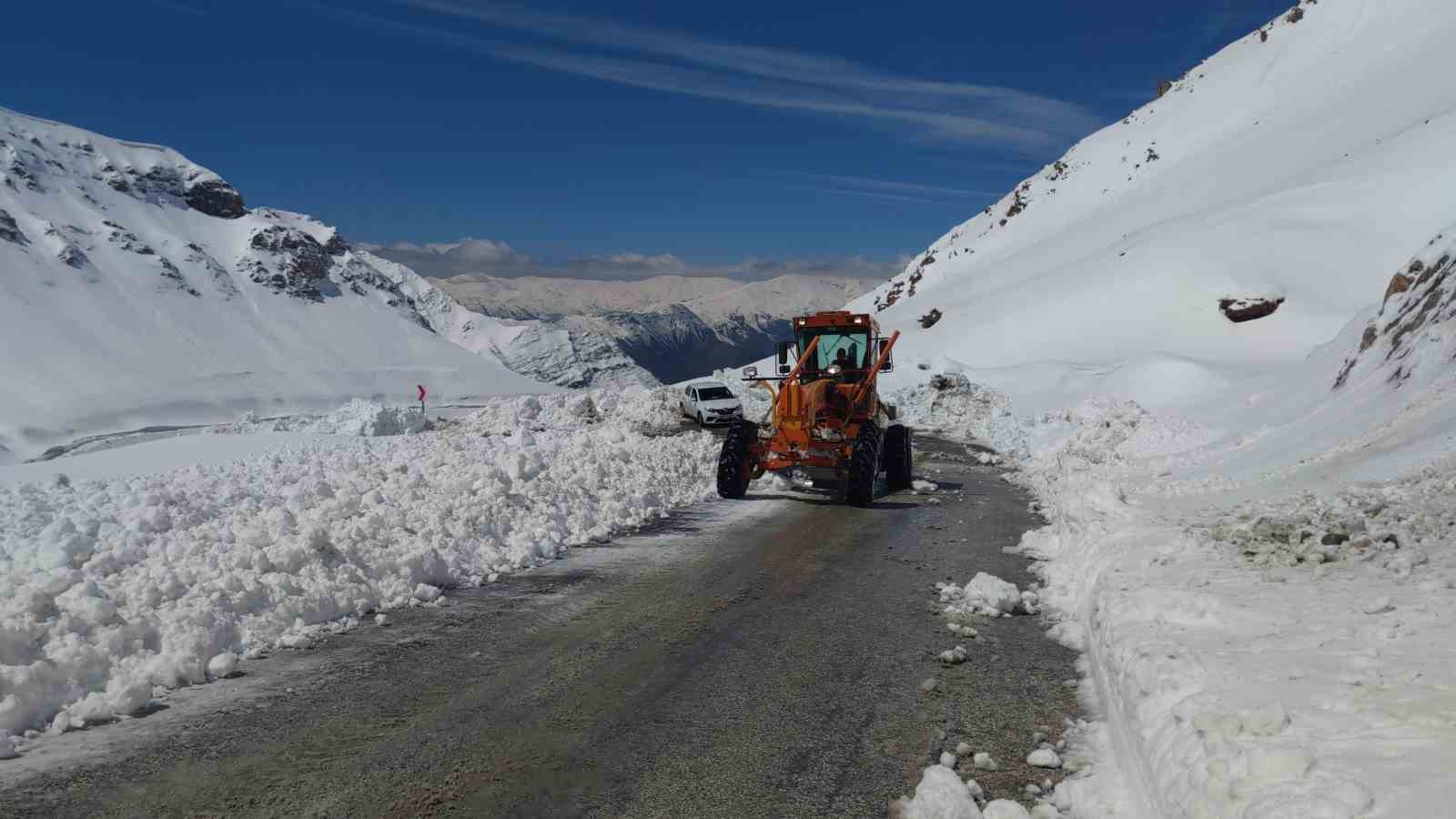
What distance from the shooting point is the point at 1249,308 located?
41125 mm

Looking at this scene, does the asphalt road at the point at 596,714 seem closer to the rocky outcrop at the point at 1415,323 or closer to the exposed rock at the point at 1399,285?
the rocky outcrop at the point at 1415,323

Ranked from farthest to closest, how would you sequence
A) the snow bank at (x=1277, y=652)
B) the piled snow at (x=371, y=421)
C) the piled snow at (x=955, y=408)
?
the piled snow at (x=371, y=421), the piled snow at (x=955, y=408), the snow bank at (x=1277, y=652)

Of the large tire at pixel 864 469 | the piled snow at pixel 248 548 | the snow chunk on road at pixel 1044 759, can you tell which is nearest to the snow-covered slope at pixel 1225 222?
the large tire at pixel 864 469

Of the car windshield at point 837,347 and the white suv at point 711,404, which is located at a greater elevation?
the car windshield at point 837,347

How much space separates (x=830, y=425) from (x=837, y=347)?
2.26 meters

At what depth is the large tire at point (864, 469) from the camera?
13.5 metres

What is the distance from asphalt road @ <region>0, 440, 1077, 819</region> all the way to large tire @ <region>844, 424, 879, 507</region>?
14.0ft

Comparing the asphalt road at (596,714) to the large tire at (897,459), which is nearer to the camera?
the asphalt road at (596,714)

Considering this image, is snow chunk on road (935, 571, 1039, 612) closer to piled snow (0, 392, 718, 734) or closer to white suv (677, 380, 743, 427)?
piled snow (0, 392, 718, 734)

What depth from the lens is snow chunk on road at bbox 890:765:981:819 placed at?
439 centimetres

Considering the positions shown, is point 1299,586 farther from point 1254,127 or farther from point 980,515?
point 1254,127

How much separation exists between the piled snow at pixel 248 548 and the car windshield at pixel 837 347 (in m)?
3.82

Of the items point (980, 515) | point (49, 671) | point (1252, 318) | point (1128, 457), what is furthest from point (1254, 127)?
point (49, 671)

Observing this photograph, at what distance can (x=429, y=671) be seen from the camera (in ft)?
21.4
